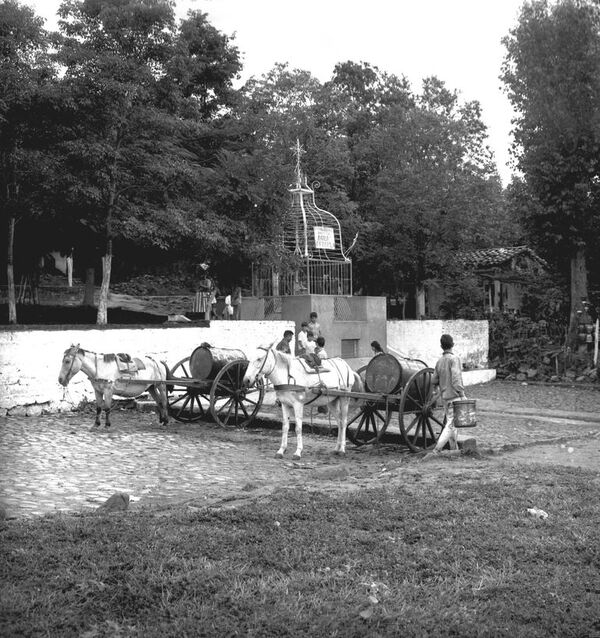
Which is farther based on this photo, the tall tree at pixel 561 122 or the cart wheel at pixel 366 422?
the tall tree at pixel 561 122

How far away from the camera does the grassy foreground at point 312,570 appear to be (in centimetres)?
427

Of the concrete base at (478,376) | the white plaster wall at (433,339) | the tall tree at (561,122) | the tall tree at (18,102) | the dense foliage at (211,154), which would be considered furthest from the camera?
the white plaster wall at (433,339)

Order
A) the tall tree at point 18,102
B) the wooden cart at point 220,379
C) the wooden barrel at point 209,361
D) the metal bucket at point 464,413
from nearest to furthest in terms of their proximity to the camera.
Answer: the metal bucket at point 464,413, the tall tree at point 18,102, the wooden cart at point 220,379, the wooden barrel at point 209,361

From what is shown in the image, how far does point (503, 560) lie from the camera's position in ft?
17.6

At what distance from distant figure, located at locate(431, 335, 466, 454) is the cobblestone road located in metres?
0.59

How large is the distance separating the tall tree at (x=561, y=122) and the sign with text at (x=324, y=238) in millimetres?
7306

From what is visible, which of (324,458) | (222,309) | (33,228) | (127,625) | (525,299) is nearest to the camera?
(127,625)

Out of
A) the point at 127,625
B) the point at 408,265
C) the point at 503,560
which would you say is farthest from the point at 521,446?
the point at 408,265

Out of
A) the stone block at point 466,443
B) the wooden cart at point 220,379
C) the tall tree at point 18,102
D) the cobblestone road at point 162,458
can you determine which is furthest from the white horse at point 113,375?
the stone block at point 466,443

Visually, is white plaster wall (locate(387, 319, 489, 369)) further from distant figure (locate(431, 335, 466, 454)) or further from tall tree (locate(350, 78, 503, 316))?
distant figure (locate(431, 335, 466, 454))

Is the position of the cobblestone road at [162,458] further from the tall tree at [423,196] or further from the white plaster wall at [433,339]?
the tall tree at [423,196]

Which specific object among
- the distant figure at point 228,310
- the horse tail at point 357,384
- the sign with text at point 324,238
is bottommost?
the horse tail at point 357,384

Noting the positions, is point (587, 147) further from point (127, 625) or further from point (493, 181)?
point (127, 625)

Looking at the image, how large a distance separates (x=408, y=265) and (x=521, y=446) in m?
18.5
